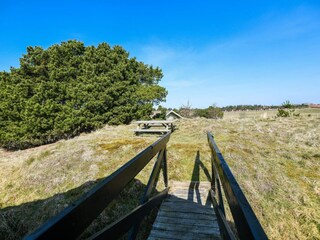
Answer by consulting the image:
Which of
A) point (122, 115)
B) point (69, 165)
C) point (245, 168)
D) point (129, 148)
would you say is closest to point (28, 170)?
point (69, 165)

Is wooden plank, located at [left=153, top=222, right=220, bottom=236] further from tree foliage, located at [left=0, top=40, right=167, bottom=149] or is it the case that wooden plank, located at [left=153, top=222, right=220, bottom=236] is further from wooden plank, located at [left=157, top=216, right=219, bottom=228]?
tree foliage, located at [left=0, top=40, right=167, bottom=149]

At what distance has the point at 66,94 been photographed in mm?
13547

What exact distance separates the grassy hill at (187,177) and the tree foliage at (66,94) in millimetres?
4479

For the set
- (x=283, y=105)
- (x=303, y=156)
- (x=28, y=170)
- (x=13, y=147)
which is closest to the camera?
(x=303, y=156)

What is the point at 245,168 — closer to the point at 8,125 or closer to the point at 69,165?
the point at 69,165

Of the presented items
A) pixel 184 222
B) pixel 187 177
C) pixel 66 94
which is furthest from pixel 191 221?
pixel 66 94

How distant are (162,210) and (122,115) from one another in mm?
12795

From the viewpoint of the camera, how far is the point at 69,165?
6.95 meters

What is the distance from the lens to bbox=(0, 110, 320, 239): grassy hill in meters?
4.38

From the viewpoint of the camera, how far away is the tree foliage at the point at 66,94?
12.2m

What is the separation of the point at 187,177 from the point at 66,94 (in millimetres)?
11239

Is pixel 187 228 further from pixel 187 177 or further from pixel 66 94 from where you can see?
pixel 66 94

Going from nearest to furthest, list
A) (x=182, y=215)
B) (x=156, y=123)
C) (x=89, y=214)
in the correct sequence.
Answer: (x=89, y=214)
(x=182, y=215)
(x=156, y=123)

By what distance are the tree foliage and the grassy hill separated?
4479 mm
